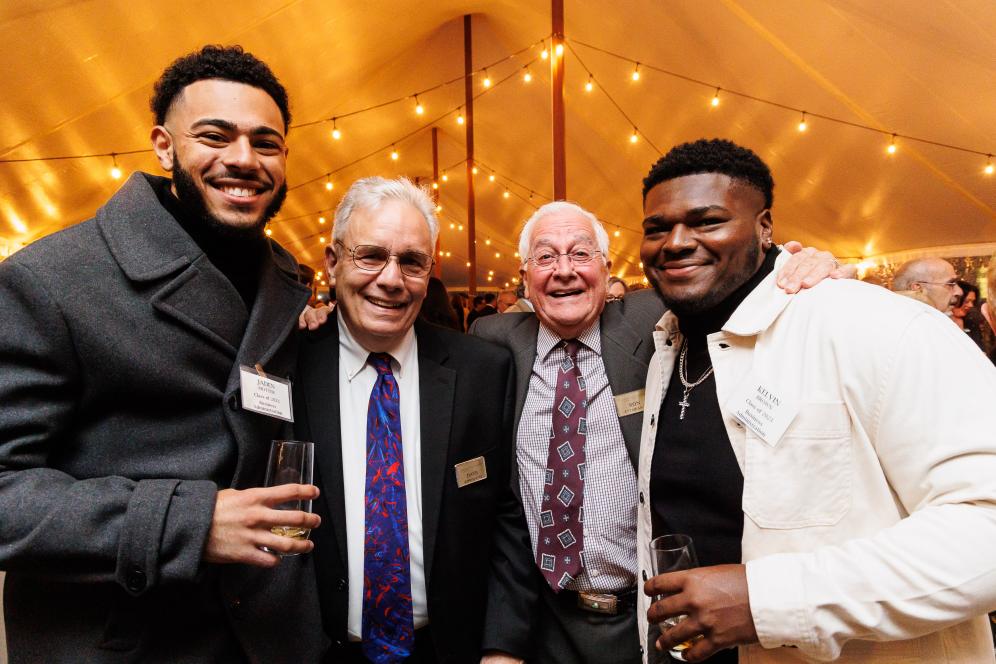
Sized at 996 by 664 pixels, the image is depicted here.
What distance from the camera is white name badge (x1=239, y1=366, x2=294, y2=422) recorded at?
4.14ft

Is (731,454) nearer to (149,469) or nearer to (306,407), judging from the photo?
(306,407)

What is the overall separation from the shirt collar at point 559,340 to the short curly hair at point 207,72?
43.2 inches

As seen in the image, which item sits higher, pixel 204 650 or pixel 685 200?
pixel 685 200

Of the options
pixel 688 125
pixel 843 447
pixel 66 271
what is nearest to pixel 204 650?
pixel 66 271

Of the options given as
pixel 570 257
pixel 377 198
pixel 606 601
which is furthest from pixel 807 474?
pixel 377 198

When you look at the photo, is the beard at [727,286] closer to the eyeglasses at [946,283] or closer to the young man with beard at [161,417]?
the young man with beard at [161,417]

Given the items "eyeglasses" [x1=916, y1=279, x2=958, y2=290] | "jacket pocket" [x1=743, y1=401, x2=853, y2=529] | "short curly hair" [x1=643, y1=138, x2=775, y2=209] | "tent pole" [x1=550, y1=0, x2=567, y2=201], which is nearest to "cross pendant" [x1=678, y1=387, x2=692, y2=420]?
"jacket pocket" [x1=743, y1=401, x2=853, y2=529]

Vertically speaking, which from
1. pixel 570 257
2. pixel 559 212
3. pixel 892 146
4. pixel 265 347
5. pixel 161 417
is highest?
pixel 892 146

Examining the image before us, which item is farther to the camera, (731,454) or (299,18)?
(299,18)

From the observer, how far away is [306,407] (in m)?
1.57

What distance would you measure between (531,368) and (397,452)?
1.86ft

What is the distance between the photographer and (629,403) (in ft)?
5.94

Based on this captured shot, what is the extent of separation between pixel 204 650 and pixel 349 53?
8917 millimetres

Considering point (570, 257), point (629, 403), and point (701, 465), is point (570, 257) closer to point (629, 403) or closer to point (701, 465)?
point (629, 403)
